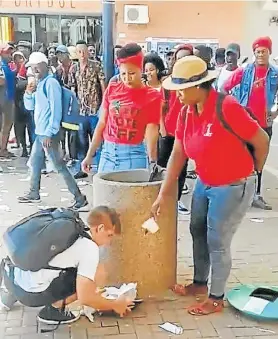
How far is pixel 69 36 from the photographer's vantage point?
19250 mm

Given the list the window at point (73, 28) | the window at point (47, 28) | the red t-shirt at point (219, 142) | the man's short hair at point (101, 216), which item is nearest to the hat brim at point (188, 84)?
the red t-shirt at point (219, 142)

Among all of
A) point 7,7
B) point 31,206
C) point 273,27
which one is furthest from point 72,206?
point 273,27

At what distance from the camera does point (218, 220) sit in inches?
161

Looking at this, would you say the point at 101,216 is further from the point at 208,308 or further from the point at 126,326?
the point at 208,308

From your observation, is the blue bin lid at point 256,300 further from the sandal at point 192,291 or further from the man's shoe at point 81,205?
the man's shoe at point 81,205

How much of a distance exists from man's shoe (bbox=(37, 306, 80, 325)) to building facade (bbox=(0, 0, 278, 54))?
1444 cm

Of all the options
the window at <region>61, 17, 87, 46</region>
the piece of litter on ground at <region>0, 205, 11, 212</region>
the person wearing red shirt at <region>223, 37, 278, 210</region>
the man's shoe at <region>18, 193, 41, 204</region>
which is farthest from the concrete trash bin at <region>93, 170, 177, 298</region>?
the window at <region>61, 17, 87, 46</region>

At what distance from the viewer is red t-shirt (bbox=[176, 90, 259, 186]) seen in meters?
3.82

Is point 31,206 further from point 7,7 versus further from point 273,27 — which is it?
point 273,27

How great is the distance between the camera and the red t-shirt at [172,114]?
5.99 m

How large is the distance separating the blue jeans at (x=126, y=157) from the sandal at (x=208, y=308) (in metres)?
1.26

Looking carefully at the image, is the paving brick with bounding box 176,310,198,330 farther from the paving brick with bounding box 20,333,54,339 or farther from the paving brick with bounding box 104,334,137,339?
the paving brick with bounding box 20,333,54,339

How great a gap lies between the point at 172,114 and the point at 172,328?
2.56 metres

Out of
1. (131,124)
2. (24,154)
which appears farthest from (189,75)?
(24,154)
